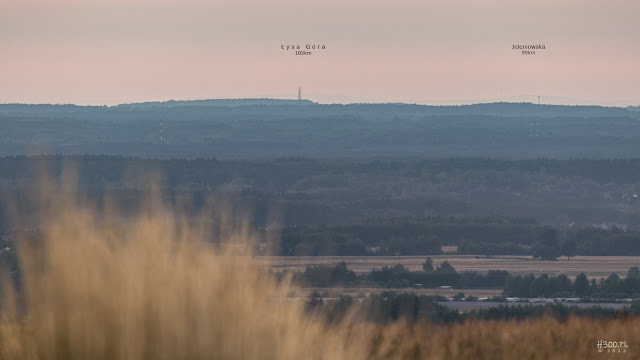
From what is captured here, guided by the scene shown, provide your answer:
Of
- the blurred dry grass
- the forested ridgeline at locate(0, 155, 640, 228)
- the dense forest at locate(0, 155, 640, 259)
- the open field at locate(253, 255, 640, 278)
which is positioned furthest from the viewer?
the forested ridgeline at locate(0, 155, 640, 228)

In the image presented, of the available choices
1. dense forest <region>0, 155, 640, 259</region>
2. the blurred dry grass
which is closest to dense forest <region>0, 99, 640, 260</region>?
dense forest <region>0, 155, 640, 259</region>

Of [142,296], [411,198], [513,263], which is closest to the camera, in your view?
[142,296]

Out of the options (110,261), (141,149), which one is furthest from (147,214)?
(141,149)

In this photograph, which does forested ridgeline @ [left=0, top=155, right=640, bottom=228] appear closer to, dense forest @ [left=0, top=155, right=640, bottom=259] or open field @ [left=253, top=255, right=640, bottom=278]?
dense forest @ [left=0, top=155, right=640, bottom=259]

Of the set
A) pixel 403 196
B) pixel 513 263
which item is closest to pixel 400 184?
Result: pixel 403 196

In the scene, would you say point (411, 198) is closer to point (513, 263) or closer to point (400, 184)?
point (400, 184)
